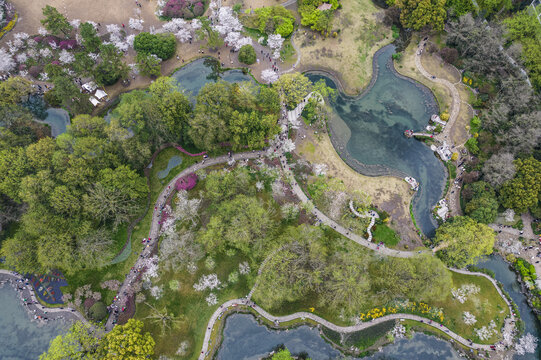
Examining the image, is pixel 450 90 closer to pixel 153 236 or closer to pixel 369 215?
pixel 369 215

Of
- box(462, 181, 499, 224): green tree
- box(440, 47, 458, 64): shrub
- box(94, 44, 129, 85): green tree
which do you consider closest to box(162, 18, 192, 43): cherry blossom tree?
box(94, 44, 129, 85): green tree

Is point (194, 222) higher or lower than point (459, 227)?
lower

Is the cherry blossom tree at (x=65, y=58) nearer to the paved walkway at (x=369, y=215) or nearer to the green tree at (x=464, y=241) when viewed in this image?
the paved walkway at (x=369, y=215)

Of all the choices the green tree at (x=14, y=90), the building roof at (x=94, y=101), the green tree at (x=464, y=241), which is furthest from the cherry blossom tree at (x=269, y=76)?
the green tree at (x=14, y=90)

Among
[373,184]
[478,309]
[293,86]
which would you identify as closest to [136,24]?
[293,86]

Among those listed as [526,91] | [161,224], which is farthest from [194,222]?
[526,91]

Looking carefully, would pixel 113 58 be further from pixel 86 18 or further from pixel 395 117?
pixel 395 117
